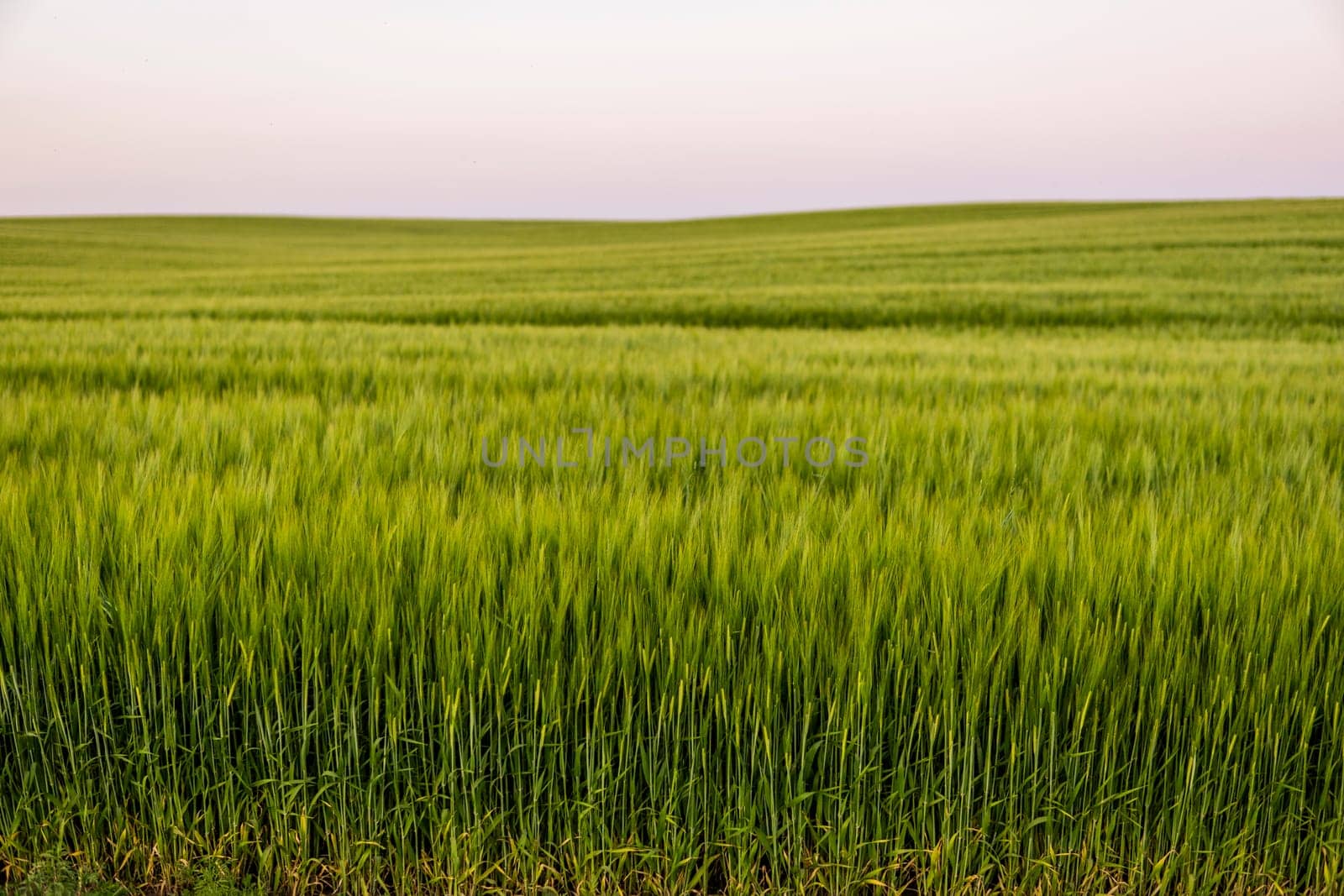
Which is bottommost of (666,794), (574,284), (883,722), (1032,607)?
(666,794)

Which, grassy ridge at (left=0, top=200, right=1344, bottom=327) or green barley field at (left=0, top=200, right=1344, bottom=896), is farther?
grassy ridge at (left=0, top=200, right=1344, bottom=327)

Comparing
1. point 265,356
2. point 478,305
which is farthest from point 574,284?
point 265,356

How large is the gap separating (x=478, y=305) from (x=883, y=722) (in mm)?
10464

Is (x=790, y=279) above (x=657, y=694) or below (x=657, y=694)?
above

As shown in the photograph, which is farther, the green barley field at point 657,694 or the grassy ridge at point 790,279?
the grassy ridge at point 790,279

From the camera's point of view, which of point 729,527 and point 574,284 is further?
point 574,284

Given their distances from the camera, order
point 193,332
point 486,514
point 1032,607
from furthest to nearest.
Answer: point 193,332 < point 486,514 < point 1032,607

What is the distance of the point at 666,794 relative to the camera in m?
1.33

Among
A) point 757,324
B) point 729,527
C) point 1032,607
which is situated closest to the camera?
point 1032,607

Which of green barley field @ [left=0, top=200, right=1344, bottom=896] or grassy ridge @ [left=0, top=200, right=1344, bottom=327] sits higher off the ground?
grassy ridge @ [left=0, top=200, right=1344, bottom=327]

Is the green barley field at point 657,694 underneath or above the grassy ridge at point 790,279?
underneath

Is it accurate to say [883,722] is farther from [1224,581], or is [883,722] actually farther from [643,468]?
[643,468]

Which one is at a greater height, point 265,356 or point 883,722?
point 265,356

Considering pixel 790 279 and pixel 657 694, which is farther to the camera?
pixel 790 279
